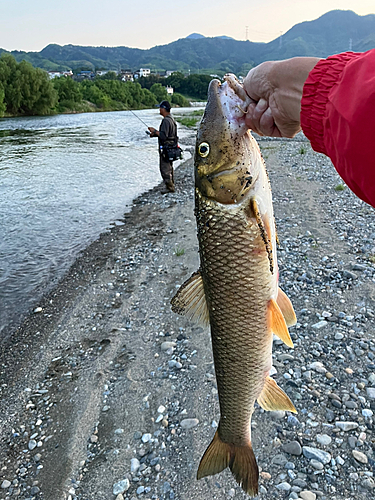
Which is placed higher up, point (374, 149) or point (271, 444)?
point (374, 149)

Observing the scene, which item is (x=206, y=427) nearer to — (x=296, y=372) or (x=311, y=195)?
(x=296, y=372)

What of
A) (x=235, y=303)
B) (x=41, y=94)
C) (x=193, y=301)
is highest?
(x=41, y=94)

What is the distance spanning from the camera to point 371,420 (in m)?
3.64

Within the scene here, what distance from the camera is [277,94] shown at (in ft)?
5.98

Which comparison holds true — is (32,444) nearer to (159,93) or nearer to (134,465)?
(134,465)

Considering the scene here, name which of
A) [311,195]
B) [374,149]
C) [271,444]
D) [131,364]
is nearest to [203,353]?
[131,364]

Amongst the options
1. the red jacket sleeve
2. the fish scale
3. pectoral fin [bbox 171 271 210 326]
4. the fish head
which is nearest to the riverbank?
the fish scale

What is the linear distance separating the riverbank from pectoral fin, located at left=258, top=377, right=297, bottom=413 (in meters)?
0.98

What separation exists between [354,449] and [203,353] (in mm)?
2131

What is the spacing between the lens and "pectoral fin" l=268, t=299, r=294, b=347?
2432 millimetres

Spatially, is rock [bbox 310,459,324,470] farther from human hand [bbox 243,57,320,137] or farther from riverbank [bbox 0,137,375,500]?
human hand [bbox 243,57,320,137]

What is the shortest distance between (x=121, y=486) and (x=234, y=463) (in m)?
1.34

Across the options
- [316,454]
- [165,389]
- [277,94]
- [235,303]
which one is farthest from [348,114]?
[165,389]

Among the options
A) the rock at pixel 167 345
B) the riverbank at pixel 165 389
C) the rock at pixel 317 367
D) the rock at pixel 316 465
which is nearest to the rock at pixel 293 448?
the riverbank at pixel 165 389
